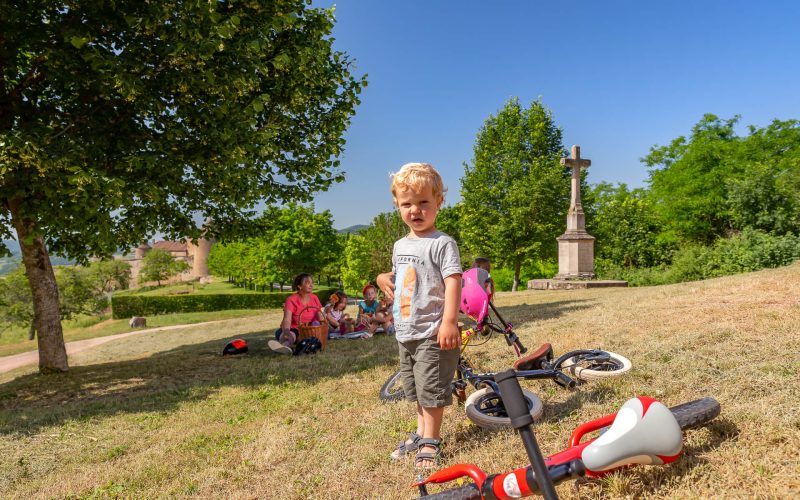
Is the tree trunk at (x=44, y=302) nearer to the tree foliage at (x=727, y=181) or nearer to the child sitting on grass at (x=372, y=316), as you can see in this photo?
the child sitting on grass at (x=372, y=316)

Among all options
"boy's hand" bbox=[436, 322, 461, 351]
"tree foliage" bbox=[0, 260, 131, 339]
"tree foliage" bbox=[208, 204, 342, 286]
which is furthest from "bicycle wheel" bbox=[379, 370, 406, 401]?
"tree foliage" bbox=[0, 260, 131, 339]

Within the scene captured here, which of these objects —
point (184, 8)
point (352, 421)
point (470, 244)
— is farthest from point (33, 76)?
point (470, 244)

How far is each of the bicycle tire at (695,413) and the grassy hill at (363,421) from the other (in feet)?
0.55

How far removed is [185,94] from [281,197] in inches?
137

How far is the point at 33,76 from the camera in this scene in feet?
28.6

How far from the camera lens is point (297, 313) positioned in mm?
9523

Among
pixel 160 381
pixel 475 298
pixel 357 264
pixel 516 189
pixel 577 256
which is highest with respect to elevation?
pixel 516 189

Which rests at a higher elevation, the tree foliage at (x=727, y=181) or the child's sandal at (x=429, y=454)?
the tree foliage at (x=727, y=181)

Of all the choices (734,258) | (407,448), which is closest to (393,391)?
(407,448)

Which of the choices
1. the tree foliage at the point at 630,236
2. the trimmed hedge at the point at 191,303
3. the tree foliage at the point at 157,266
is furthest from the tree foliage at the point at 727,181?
the tree foliage at the point at 157,266

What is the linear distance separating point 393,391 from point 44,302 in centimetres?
875

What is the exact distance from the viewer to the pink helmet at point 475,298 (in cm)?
454

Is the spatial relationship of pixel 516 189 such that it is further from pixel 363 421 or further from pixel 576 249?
pixel 363 421

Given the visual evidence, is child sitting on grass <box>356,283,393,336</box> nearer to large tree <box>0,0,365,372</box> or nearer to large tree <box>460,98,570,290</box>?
large tree <box>0,0,365,372</box>
